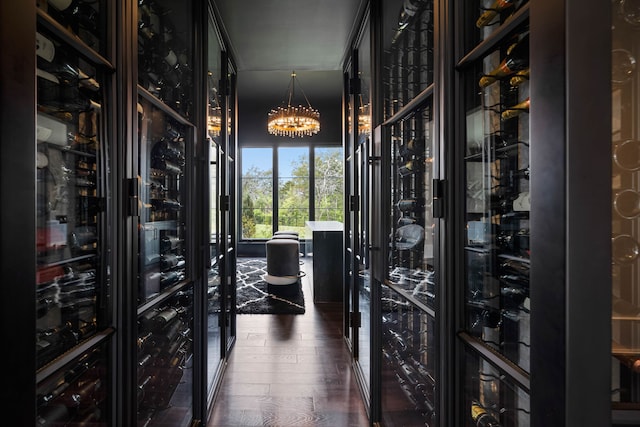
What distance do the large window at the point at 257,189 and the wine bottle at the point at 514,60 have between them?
7763mm

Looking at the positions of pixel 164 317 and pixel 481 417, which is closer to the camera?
pixel 481 417

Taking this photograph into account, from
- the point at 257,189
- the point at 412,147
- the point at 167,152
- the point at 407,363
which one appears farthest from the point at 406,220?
the point at 257,189

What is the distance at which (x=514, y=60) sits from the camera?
82cm

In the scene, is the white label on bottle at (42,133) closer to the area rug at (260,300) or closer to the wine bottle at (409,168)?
the wine bottle at (409,168)

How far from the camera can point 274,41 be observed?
283cm

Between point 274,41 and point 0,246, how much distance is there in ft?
8.89

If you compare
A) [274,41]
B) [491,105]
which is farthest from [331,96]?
[491,105]

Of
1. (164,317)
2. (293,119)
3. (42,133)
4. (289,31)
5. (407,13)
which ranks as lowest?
(164,317)

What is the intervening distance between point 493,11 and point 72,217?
4.15 ft

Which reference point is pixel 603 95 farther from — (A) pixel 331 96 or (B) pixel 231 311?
(A) pixel 331 96

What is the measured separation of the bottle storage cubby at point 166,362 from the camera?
1.34 metres

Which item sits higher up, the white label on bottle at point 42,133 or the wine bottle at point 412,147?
the wine bottle at point 412,147

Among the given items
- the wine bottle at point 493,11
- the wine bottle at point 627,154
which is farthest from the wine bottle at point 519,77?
Answer: the wine bottle at point 627,154

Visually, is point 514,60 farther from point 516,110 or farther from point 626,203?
point 626,203
